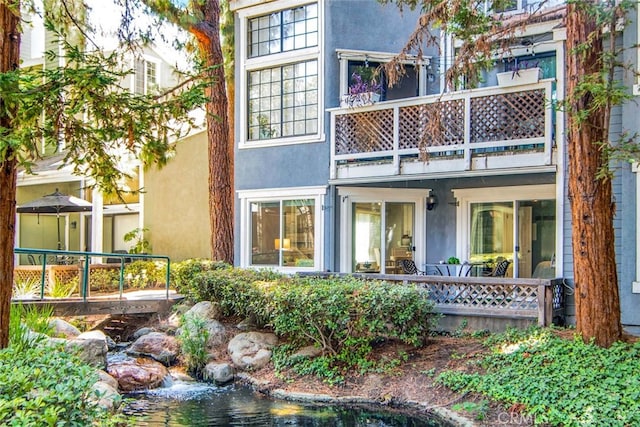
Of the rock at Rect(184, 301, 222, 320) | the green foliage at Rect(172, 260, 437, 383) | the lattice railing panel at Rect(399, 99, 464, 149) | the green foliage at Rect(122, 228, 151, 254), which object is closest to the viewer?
the green foliage at Rect(172, 260, 437, 383)

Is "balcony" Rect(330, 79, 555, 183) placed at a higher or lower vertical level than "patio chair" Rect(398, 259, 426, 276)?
higher

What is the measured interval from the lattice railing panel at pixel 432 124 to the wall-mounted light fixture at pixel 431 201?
86.3 inches

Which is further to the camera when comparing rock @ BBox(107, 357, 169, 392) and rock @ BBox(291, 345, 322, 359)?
rock @ BBox(291, 345, 322, 359)

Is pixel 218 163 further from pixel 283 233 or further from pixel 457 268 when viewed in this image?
pixel 457 268

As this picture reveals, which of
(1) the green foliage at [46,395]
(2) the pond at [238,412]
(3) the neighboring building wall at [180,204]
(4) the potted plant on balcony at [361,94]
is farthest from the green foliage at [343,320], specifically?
(3) the neighboring building wall at [180,204]

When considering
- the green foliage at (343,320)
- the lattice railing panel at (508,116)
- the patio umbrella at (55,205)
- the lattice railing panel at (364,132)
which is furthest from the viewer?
the patio umbrella at (55,205)

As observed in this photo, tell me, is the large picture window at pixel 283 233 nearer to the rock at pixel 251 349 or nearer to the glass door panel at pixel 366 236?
the glass door panel at pixel 366 236

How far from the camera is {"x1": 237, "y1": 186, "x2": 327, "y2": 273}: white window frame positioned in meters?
13.4

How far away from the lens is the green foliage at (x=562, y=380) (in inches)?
260

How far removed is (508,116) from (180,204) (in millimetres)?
12010

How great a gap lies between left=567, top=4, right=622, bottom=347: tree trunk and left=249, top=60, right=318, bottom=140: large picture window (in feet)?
21.5

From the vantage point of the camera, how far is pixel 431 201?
13.7 metres

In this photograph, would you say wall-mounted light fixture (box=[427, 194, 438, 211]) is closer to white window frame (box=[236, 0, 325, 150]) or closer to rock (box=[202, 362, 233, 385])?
white window frame (box=[236, 0, 325, 150])

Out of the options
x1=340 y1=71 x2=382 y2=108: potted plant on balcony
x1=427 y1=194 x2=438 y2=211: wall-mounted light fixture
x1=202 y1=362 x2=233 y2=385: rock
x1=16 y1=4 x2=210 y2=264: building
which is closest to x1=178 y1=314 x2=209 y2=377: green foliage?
x1=202 y1=362 x2=233 y2=385: rock
